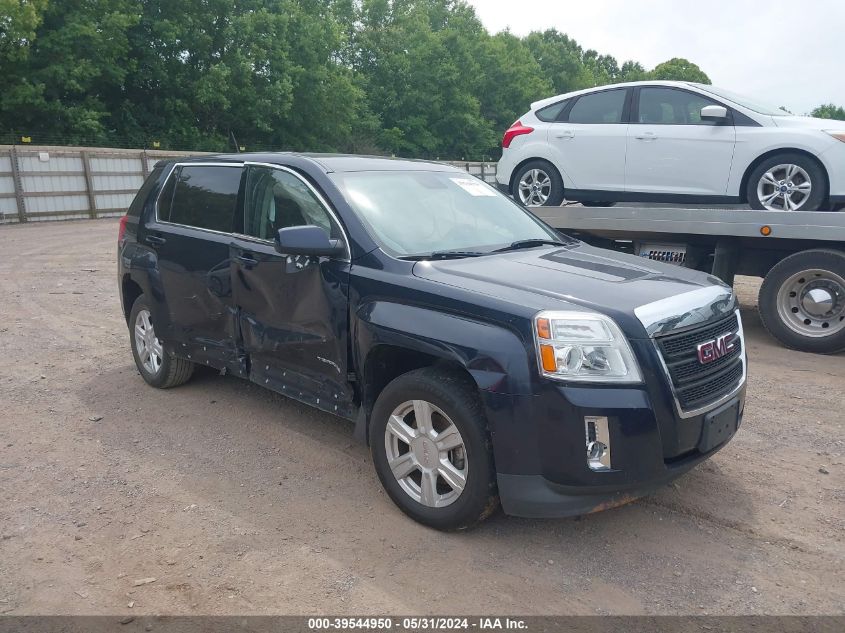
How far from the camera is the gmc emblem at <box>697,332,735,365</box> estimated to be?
3.57 m

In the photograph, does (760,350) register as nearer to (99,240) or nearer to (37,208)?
(99,240)

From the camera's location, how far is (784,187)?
297 inches

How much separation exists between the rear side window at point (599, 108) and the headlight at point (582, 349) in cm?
583

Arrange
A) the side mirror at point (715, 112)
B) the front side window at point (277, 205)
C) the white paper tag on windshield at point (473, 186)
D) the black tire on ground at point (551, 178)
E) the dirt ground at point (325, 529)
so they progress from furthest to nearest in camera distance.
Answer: the black tire on ground at point (551, 178) < the side mirror at point (715, 112) < the white paper tag on windshield at point (473, 186) < the front side window at point (277, 205) < the dirt ground at point (325, 529)

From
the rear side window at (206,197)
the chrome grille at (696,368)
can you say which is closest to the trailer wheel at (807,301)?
the chrome grille at (696,368)

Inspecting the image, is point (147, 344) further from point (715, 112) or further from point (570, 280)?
point (715, 112)

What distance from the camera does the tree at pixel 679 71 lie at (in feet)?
300

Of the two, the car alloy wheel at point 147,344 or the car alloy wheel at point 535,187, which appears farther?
the car alloy wheel at point 535,187

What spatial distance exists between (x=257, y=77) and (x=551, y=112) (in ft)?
106

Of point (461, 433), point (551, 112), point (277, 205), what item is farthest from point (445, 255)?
point (551, 112)

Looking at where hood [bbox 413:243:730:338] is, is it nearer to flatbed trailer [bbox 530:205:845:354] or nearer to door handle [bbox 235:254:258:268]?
door handle [bbox 235:254:258:268]

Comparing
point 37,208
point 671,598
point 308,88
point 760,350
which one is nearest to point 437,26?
point 308,88

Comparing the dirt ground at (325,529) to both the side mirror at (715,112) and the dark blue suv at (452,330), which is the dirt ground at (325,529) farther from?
the side mirror at (715,112)

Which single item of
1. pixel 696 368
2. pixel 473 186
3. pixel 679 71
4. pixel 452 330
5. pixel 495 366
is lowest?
pixel 696 368
